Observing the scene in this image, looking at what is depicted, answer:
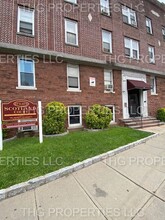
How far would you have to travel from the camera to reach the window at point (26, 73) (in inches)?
351

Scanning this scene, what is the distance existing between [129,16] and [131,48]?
9.41 ft

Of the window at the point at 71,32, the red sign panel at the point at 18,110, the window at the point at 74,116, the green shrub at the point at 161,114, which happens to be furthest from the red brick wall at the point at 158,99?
the red sign panel at the point at 18,110

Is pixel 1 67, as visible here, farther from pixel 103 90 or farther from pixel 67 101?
pixel 103 90

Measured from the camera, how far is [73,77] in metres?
10.6

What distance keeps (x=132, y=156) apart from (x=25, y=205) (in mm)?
3753

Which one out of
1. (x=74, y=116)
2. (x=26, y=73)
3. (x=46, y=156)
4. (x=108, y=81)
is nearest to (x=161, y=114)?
(x=108, y=81)

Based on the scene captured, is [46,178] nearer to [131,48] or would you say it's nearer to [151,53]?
[131,48]

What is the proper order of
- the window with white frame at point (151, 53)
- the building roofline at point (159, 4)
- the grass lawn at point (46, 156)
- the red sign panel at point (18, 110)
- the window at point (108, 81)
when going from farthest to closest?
the building roofline at point (159, 4) < the window with white frame at point (151, 53) < the window at point (108, 81) < the red sign panel at point (18, 110) < the grass lawn at point (46, 156)

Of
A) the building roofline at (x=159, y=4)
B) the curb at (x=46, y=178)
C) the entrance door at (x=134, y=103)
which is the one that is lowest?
the curb at (x=46, y=178)

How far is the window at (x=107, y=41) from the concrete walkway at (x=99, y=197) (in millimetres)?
9617

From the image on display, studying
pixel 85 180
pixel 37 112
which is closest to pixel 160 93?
pixel 37 112

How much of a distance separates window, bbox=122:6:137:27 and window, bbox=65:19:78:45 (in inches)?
199

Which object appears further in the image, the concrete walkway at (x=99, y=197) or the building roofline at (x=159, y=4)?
the building roofline at (x=159, y=4)

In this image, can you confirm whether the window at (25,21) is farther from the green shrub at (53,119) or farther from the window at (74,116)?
the window at (74,116)
